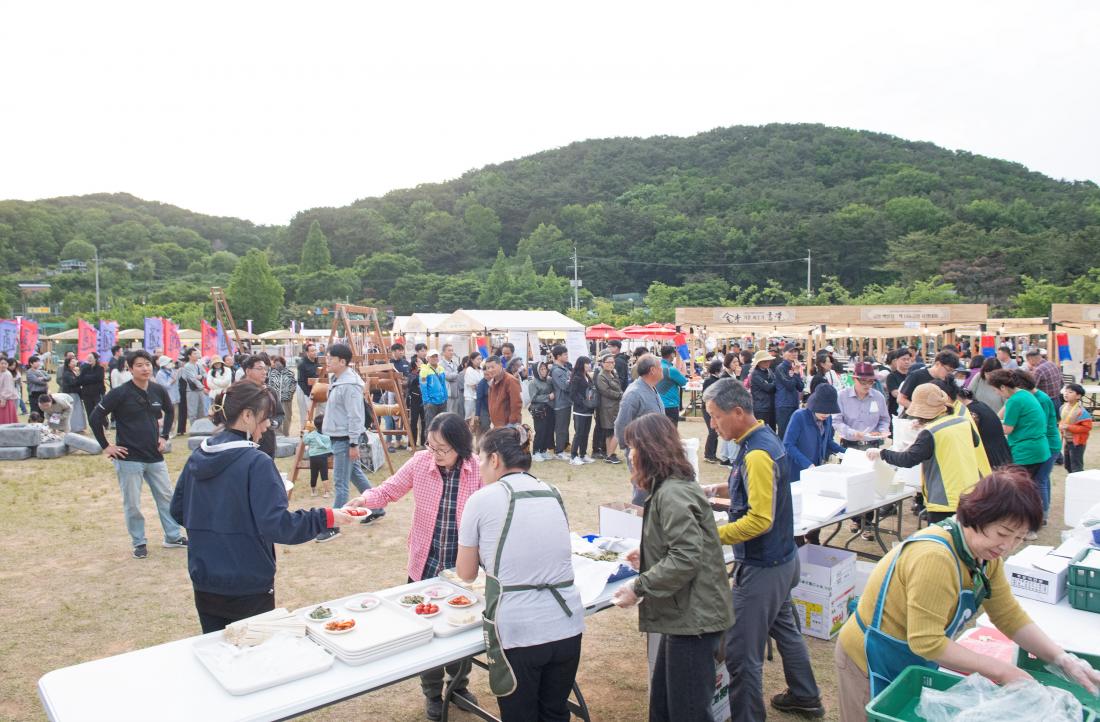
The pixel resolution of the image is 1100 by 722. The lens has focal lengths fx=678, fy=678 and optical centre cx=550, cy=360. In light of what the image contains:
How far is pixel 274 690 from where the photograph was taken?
7.25 feet

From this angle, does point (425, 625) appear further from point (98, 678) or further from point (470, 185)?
point (470, 185)

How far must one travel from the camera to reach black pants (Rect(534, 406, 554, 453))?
10.5 m

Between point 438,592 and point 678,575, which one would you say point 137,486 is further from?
point 678,575

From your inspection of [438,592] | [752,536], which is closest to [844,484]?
[752,536]

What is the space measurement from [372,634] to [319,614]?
0.31m

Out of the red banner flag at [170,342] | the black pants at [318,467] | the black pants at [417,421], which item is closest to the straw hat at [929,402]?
the black pants at [318,467]

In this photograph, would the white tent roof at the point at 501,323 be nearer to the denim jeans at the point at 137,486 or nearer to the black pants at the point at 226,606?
the denim jeans at the point at 137,486

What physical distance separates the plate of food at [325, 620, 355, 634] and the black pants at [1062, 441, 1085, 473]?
9.43 meters

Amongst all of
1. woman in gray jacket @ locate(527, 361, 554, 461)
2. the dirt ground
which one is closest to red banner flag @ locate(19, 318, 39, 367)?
the dirt ground

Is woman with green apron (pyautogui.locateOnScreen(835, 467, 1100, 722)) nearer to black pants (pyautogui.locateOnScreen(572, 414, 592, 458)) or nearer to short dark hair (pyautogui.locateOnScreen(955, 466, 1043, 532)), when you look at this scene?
short dark hair (pyautogui.locateOnScreen(955, 466, 1043, 532))

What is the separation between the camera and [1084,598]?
2.98 m

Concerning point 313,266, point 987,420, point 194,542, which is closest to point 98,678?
point 194,542

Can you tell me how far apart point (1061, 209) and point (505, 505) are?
2669 inches

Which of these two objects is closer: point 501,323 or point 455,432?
point 455,432
